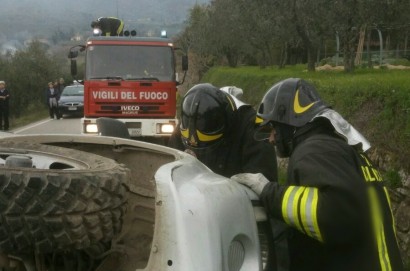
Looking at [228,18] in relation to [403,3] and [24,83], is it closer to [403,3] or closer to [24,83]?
[24,83]

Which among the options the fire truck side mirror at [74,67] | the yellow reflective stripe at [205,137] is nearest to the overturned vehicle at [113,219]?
the yellow reflective stripe at [205,137]

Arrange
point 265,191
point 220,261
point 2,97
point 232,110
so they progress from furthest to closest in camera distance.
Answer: point 2,97 → point 232,110 → point 265,191 → point 220,261

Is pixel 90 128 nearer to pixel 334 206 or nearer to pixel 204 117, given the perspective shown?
pixel 204 117

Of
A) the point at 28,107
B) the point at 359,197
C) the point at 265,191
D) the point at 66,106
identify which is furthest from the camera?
the point at 28,107

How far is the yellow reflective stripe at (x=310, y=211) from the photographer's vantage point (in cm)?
272

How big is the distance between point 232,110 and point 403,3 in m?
11.9

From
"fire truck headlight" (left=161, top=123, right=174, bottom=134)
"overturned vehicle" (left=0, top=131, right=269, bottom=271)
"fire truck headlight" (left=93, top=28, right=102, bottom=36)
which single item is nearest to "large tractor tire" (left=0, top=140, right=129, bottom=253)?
"overturned vehicle" (left=0, top=131, right=269, bottom=271)

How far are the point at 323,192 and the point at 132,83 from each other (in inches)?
426

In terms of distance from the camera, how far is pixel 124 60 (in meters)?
13.2

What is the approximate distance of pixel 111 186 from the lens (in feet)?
9.04

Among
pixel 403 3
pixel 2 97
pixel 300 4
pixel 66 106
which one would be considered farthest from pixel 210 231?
pixel 66 106

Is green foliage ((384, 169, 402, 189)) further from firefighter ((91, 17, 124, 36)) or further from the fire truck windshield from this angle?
firefighter ((91, 17, 124, 36))

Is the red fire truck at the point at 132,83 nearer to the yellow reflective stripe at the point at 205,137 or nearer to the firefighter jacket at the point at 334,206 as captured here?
the yellow reflective stripe at the point at 205,137

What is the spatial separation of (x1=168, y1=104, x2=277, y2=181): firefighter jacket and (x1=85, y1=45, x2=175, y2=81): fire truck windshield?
28.7 ft
